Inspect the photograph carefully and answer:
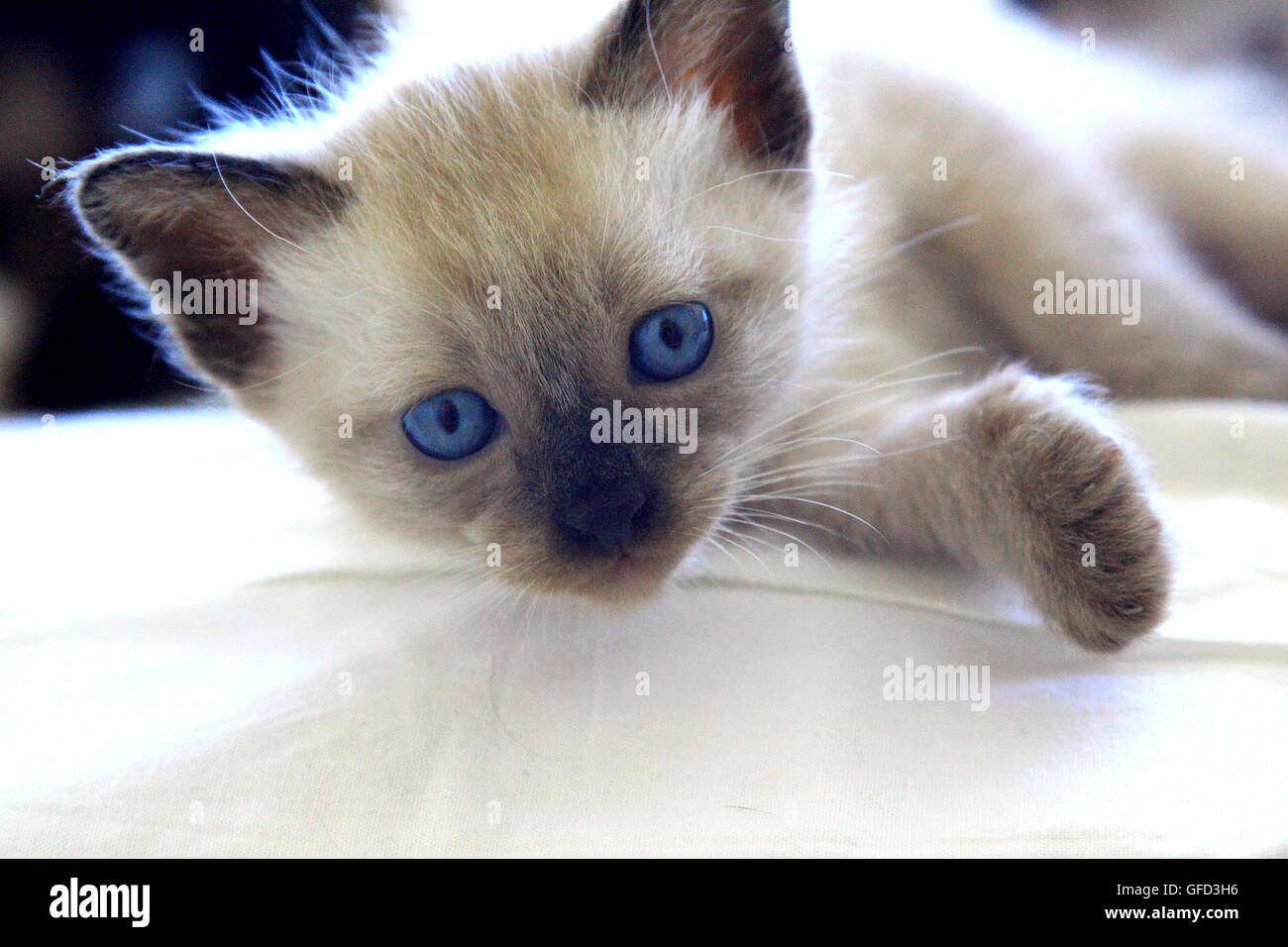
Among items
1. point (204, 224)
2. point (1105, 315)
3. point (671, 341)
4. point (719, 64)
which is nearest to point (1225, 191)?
point (1105, 315)

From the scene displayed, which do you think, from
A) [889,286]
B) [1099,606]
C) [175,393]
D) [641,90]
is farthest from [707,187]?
[175,393]

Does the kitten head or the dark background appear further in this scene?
the dark background

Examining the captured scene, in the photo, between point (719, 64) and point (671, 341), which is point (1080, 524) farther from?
point (719, 64)

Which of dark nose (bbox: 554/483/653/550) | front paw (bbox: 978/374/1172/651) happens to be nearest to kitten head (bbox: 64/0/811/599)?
dark nose (bbox: 554/483/653/550)

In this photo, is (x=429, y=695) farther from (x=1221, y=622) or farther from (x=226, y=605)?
(x=1221, y=622)

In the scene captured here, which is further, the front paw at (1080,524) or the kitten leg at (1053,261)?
the kitten leg at (1053,261)

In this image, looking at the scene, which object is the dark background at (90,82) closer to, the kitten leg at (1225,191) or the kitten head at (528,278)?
the kitten head at (528,278)

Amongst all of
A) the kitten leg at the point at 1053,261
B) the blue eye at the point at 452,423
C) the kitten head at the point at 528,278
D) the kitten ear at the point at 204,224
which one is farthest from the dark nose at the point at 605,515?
the kitten leg at the point at 1053,261

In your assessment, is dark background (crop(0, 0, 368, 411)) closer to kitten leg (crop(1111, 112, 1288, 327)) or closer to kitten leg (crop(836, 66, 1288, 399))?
kitten leg (crop(836, 66, 1288, 399))
